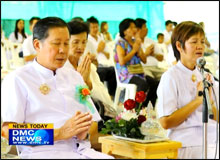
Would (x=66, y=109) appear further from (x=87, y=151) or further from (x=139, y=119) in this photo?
(x=139, y=119)

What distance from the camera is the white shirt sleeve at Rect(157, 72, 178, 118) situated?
254 centimetres

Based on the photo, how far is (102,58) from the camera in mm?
6148

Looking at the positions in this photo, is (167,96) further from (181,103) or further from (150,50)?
(150,50)

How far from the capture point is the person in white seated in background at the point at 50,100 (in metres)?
2.09

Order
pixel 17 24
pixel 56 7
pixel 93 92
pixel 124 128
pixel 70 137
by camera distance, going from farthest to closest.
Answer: pixel 56 7 < pixel 17 24 < pixel 93 92 < pixel 124 128 < pixel 70 137

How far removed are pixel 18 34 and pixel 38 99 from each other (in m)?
4.64

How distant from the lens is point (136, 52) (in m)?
4.73

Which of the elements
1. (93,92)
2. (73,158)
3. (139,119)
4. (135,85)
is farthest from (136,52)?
(73,158)

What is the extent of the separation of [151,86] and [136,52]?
0.41 metres

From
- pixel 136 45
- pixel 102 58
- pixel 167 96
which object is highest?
pixel 136 45

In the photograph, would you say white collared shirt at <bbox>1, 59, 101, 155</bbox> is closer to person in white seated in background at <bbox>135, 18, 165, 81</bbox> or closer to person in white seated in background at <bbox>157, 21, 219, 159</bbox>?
person in white seated in background at <bbox>157, 21, 219, 159</bbox>

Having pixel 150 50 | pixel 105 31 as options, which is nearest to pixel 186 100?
pixel 150 50

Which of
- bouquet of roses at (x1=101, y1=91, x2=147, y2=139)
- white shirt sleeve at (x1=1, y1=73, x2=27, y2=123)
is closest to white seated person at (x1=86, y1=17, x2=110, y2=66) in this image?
bouquet of roses at (x1=101, y1=91, x2=147, y2=139)

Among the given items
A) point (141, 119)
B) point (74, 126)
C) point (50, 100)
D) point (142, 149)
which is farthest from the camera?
point (141, 119)
